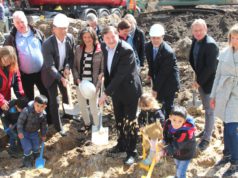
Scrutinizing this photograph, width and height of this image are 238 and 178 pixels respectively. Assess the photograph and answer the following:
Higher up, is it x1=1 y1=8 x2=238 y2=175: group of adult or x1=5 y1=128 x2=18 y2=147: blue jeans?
x1=1 y1=8 x2=238 y2=175: group of adult

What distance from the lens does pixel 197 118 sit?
21.4 feet

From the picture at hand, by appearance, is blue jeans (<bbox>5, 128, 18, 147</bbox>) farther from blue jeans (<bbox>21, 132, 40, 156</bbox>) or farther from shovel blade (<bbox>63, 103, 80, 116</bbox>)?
shovel blade (<bbox>63, 103, 80, 116</bbox>)

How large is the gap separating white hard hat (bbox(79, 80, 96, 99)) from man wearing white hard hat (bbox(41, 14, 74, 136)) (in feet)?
0.79

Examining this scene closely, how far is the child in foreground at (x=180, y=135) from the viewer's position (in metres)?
4.12

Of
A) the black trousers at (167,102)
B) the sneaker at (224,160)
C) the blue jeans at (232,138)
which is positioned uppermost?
the black trousers at (167,102)

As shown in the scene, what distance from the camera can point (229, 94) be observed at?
177 inches

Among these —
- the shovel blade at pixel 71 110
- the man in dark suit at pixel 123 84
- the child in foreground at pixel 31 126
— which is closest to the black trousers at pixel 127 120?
the man in dark suit at pixel 123 84

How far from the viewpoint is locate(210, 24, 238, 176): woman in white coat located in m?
4.39

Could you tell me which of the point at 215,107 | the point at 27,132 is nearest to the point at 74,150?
the point at 27,132

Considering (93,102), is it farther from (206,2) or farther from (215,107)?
(206,2)

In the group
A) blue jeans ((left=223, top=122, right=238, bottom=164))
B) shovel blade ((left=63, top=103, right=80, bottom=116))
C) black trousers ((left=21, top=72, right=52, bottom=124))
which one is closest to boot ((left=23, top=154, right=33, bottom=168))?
black trousers ((left=21, top=72, right=52, bottom=124))

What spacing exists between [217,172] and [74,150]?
1959mm

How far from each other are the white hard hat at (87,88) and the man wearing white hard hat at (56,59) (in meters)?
0.24

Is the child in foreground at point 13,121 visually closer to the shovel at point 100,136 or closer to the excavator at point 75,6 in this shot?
the shovel at point 100,136
